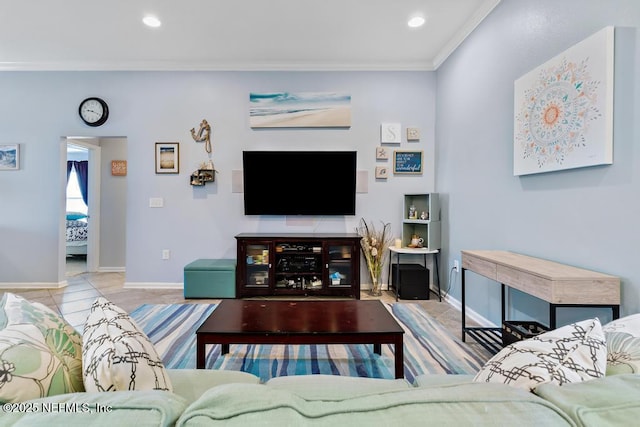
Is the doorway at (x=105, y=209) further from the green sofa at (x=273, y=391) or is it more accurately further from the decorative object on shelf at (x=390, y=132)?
the green sofa at (x=273, y=391)

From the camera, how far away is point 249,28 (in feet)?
9.82

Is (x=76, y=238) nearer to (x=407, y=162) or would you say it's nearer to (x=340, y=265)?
(x=340, y=265)

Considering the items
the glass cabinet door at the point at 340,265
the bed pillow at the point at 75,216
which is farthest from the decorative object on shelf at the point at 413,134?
the bed pillow at the point at 75,216

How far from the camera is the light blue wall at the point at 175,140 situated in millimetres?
3756

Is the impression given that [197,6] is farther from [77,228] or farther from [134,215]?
[77,228]

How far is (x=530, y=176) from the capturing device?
6.93 ft

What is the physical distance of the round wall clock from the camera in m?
3.74

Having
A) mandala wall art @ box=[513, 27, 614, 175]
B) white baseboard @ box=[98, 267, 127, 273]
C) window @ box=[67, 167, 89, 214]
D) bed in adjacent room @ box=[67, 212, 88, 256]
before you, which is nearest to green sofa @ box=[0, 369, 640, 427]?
mandala wall art @ box=[513, 27, 614, 175]

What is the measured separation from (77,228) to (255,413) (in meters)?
7.04

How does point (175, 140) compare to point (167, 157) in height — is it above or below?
above

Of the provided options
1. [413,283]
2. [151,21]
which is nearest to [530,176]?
[413,283]

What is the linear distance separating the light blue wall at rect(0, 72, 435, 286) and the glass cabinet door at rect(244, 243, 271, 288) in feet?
1.30

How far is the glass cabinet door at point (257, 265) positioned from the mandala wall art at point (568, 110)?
8.37ft

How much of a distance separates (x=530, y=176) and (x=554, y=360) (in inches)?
71.0
